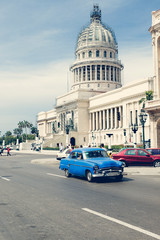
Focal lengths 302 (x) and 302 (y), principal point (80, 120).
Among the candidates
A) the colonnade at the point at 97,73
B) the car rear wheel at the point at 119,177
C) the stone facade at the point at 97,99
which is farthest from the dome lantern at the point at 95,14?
the car rear wheel at the point at 119,177

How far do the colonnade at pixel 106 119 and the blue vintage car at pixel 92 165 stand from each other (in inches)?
2477

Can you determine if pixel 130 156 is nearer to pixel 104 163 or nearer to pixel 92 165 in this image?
pixel 104 163

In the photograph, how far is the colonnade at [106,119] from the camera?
78.4 m

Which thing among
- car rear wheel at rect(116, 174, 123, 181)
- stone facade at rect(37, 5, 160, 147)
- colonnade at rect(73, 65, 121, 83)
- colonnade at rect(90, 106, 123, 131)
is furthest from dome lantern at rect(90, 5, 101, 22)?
car rear wheel at rect(116, 174, 123, 181)

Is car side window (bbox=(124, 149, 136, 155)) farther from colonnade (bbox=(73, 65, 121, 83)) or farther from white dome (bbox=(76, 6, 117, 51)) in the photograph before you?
white dome (bbox=(76, 6, 117, 51))

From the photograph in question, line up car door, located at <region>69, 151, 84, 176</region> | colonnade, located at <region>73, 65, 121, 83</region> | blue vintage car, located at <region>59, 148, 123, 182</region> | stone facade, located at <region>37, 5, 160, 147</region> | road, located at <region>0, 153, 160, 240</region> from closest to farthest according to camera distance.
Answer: road, located at <region>0, 153, 160, 240</region> → blue vintage car, located at <region>59, 148, 123, 182</region> → car door, located at <region>69, 151, 84, 176</region> → stone facade, located at <region>37, 5, 160, 147</region> → colonnade, located at <region>73, 65, 121, 83</region>

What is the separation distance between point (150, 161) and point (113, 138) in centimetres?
5681

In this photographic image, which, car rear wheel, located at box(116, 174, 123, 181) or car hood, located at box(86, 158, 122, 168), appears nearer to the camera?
car hood, located at box(86, 158, 122, 168)

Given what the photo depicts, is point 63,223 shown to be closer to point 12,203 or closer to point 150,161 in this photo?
point 12,203

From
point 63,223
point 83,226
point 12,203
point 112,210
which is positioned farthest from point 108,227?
point 12,203

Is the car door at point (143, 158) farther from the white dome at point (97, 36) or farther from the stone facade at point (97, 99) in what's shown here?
the white dome at point (97, 36)

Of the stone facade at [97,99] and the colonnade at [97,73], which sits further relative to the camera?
the colonnade at [97,73]

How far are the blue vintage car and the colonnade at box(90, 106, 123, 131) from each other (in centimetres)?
6293

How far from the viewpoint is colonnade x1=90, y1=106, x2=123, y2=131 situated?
78438 millimetres
